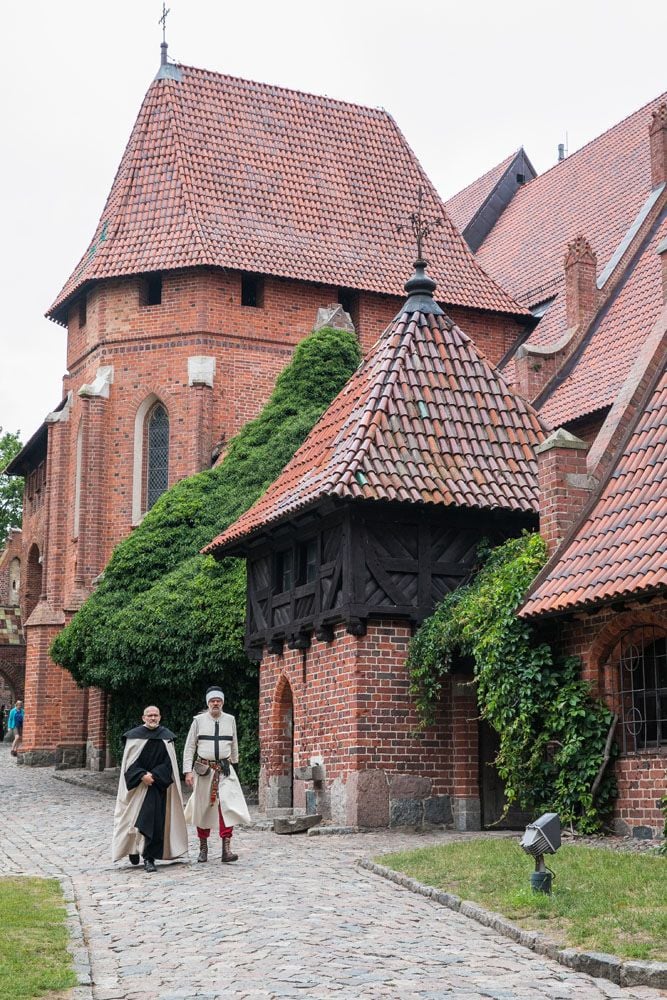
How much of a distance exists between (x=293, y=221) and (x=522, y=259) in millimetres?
6081

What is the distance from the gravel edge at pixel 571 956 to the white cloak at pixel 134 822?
3.20 m

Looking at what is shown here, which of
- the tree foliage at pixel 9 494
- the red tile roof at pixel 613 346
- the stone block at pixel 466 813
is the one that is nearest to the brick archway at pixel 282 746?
the stone block at pixel 466 813

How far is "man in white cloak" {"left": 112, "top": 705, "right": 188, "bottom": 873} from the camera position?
12.4 metres

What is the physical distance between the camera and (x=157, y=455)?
29.8 m

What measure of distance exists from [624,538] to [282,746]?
285 inches

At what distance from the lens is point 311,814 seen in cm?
1675

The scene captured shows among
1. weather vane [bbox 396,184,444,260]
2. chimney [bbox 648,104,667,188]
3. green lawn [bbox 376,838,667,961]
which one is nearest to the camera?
green lawn [bbox 376,838,667,961]

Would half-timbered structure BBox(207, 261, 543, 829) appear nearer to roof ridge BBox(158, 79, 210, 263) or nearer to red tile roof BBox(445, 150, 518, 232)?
roof ridge BBox(158, 79, 210, 263)

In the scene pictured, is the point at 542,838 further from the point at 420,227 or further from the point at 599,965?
the point at 420,227

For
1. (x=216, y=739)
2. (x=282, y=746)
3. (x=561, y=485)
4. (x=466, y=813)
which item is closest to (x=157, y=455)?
(x=282, y=746)

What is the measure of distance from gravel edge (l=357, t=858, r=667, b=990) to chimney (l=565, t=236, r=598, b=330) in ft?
54.7

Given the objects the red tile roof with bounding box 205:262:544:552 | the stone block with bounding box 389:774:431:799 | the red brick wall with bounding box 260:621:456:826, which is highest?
the red tile roof with bounding box 205:262:544:552

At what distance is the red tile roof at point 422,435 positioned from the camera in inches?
625

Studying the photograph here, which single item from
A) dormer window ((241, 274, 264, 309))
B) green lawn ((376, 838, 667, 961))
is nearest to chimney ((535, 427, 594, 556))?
green lawn ((376, 838, 667, 961))
